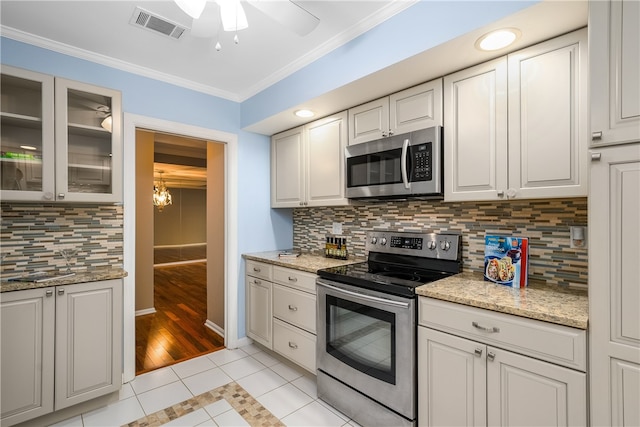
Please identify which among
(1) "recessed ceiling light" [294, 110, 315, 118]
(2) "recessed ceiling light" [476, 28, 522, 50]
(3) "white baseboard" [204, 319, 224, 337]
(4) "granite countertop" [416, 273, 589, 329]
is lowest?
(3) "white baseboard" [204, 319, 224, 337]

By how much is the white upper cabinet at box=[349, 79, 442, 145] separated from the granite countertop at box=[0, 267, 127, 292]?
6.61 ft

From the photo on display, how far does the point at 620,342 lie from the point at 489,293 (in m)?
0.51

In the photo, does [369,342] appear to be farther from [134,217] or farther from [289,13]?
[134,217]

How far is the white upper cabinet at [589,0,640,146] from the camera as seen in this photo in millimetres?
1099

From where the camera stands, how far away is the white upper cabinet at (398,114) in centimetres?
197

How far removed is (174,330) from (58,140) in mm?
2352

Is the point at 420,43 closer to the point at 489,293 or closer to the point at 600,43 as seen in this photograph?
the point at 600,43

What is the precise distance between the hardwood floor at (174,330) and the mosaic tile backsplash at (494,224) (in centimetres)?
186

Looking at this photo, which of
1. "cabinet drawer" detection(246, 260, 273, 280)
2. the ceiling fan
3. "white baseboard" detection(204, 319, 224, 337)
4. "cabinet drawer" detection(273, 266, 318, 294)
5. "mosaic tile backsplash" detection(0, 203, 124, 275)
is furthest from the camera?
"white baseboard" detection(204, 319, 224, 337)

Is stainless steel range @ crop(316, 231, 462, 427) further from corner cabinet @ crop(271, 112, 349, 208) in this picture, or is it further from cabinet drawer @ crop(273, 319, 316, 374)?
corner cabinet @ crop(271, 112, 349, 208)

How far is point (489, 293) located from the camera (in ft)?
5.14

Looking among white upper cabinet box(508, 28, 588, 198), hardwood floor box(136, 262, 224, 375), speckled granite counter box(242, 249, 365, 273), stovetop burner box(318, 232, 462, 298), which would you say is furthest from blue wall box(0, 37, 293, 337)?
white upper cabinet box(508, 28, 588, 198)

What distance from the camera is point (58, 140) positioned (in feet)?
6.56

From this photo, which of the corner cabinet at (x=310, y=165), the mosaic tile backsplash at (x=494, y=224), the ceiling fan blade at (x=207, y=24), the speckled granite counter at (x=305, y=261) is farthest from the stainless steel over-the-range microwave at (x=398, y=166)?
the ceiling fan blade at (x=207, y=24)
